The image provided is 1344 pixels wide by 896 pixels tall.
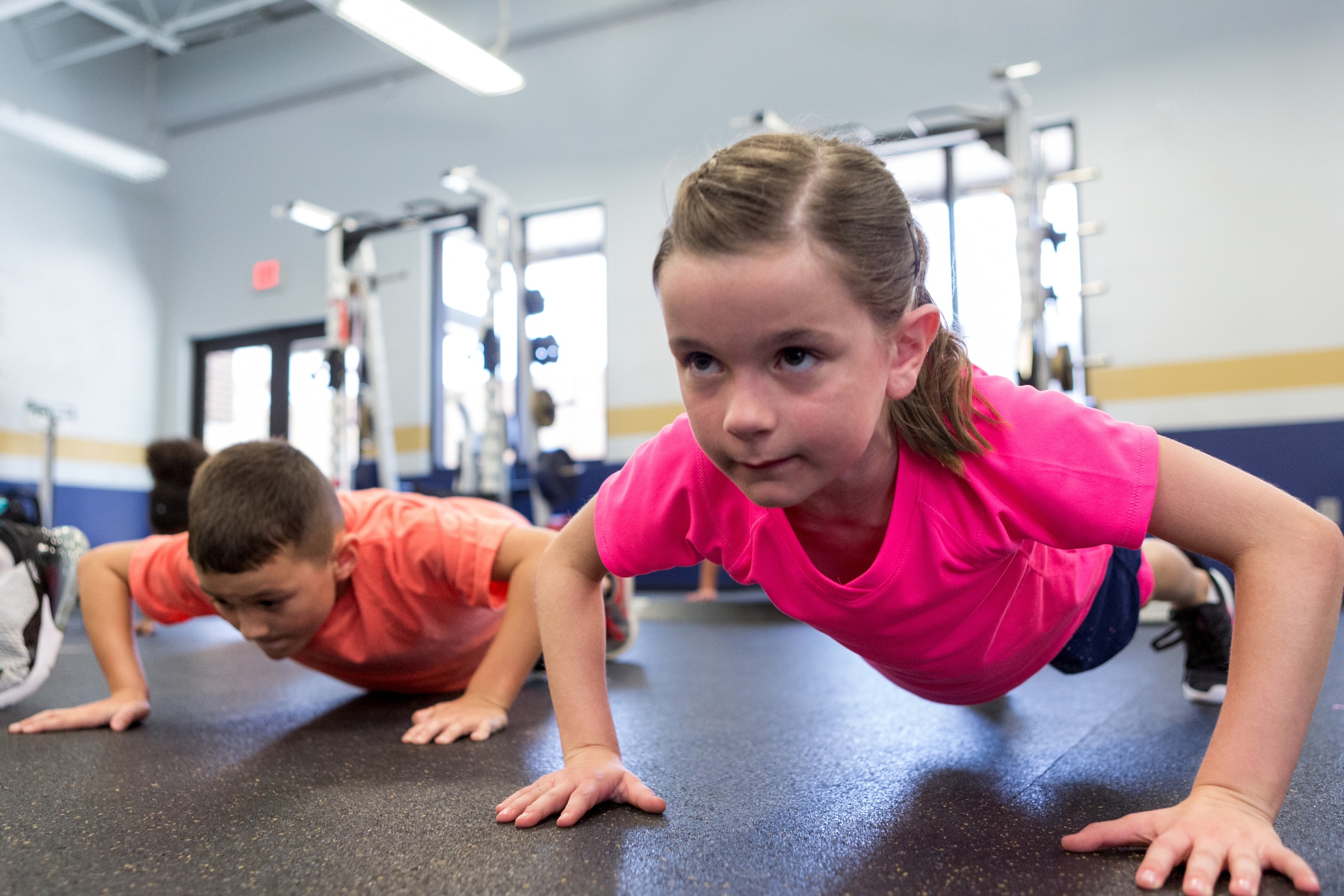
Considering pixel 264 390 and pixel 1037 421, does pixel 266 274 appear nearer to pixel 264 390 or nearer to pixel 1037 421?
pixel 264 390

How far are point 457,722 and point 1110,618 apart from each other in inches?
30.5

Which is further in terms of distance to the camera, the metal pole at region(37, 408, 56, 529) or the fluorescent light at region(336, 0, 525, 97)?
the metal pole at region(37, 408, 56, 529)

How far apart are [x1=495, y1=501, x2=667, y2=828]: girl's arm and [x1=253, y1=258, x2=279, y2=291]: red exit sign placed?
5.27 m

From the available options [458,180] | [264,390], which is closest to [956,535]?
[458,180]

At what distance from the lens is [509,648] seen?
4.15 feet

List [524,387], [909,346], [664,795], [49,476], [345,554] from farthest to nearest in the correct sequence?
[49,476]
[524,387]
[345,554]
[664,795]
[909,346]

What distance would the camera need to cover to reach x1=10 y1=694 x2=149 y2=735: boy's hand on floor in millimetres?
1229

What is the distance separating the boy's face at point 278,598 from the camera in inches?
A: 43.8

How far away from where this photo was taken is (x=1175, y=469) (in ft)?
2.33

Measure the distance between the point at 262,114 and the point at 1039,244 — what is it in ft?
15.5

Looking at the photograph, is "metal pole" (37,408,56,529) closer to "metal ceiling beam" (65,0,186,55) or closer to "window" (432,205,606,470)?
"window" (432,205,606,470)

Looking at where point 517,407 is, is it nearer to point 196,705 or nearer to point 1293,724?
point 196,705

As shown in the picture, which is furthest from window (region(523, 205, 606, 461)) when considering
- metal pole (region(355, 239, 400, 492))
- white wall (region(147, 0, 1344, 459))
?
Result: metal pole (region(355, 239, 400, 492))

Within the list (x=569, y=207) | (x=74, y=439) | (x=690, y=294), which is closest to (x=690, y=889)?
(x=690, y=294)
